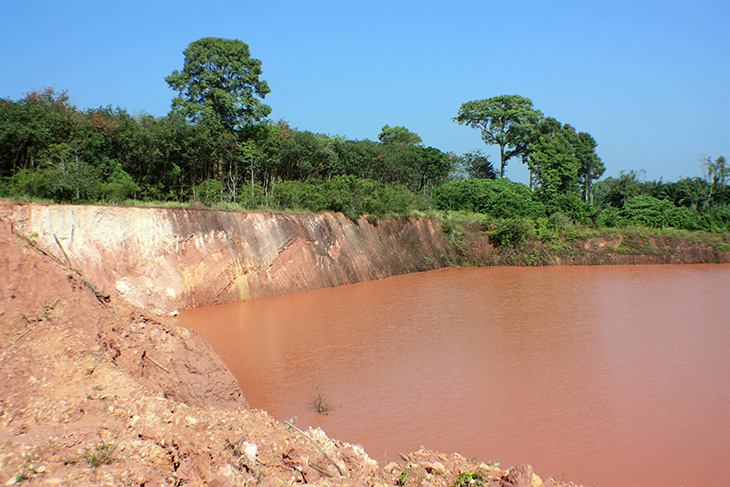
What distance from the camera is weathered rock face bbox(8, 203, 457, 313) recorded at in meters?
13.8

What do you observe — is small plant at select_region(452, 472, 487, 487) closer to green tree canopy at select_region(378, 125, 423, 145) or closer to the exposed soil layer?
the exposed soil layer

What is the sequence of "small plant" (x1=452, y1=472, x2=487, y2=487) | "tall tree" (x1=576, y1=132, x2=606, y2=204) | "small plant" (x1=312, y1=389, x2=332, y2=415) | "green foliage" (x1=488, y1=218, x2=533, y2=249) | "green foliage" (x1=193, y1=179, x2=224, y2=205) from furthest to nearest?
"tall tree" (x1=576, y1=132, x2=606, y2=204)
"green foliage" (x1=488, y1=218, x2=533, y2=249)
"green foliage" (x1=193, y1=179, x2=224, y2=205)
"small plant" (x1=312, y1=389, x2=332, y2=415)
"small plant" (x1=452, y1=472, x2=487, y2=487)

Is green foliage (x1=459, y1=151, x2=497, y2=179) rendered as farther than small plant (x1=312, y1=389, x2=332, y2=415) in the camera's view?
Yes

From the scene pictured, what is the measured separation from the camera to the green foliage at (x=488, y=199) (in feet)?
94.1

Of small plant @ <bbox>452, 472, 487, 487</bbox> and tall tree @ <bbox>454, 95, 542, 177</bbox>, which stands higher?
tall tree @ <bbox>454, 95, 542, 177</bbox>

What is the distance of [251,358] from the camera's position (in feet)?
33.7

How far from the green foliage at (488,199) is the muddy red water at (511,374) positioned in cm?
1213

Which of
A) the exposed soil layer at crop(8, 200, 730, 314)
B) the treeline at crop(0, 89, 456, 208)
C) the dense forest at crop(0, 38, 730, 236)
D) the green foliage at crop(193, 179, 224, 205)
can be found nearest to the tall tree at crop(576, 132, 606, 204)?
the dense forest at crop(0, 38, 730, 236)

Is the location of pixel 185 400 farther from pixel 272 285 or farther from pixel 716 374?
pixel 272 285

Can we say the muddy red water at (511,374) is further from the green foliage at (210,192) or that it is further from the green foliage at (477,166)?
the green foliage at (477,166)

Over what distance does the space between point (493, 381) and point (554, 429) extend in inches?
73.8

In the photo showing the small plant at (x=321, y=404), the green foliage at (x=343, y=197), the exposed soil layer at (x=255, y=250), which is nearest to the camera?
the small plant at (x=321, y=404)

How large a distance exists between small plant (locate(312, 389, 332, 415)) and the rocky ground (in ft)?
4.84

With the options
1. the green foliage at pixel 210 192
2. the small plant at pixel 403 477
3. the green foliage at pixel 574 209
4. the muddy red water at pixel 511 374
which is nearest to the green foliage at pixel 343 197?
the green foliage at pixel 210 192
